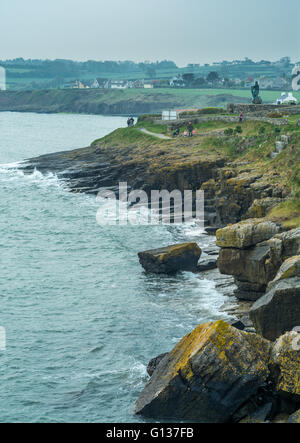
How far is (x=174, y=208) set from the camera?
5209 cm

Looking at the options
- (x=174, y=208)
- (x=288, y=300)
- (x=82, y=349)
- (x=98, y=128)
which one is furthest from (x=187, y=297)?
(x=98, y=128)

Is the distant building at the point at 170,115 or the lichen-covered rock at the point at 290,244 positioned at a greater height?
the distant building at the point at 170,115

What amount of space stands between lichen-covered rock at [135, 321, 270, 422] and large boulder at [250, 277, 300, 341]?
3186 millimetres

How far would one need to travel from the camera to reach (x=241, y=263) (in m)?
28.5

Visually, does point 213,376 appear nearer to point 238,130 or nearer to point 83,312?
point 83,312

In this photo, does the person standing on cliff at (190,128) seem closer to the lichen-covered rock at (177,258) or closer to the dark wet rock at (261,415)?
the lichen-covered rock at (177,258)

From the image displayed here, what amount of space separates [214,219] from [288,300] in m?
24.8

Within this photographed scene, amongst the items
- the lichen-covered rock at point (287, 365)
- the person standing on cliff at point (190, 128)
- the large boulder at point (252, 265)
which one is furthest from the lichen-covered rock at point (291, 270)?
the person standing on cliff at point (190, 128)

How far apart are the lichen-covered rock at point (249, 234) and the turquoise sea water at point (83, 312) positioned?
3.28 metres

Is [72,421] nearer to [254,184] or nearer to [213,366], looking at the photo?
[213,366]

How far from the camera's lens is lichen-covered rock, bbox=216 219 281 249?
28.4 metres

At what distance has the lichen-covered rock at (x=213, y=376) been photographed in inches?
687

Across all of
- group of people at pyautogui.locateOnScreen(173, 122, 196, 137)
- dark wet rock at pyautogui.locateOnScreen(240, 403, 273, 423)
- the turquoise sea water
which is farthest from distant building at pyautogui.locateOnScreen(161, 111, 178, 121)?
dark wet rock at pyautogui.locateOnScreen(240, 403, 273, 423)

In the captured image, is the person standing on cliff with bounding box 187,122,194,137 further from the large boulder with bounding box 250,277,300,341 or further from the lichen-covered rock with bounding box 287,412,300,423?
the lichen-covered rock with bounding box 287,412,300,423
